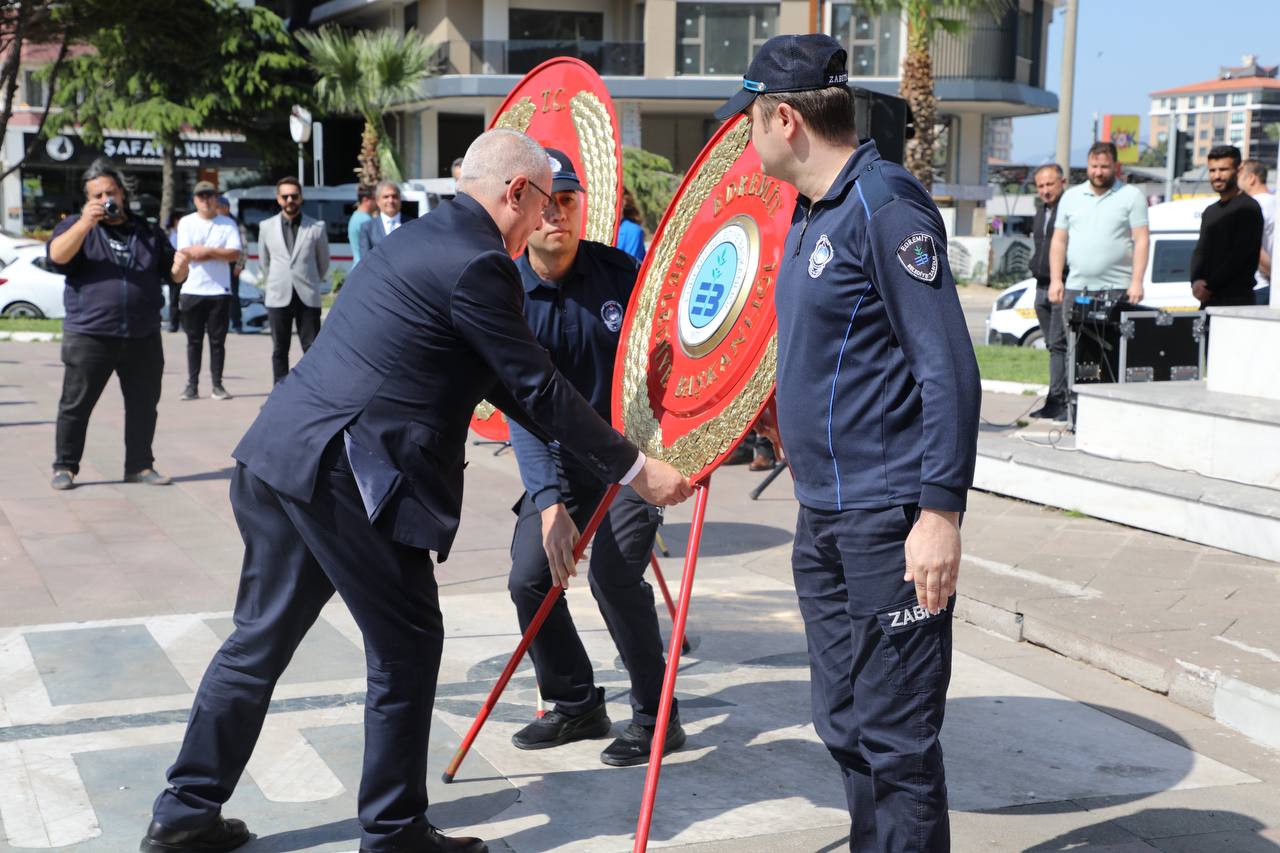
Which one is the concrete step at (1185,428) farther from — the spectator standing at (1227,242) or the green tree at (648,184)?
the green tree at (648,184)

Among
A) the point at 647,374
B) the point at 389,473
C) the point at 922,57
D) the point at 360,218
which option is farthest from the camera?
the point at 922,57

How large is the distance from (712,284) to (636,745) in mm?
1555

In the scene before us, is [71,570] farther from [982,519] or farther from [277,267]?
[277,267]

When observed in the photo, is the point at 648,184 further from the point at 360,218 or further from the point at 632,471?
the point at 632,471

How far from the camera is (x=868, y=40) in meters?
40.7

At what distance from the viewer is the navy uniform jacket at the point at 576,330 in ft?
14.3

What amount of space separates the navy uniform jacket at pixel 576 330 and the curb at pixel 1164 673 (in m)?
2.37

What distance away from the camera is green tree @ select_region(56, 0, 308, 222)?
119 ft

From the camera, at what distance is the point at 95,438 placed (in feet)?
35.3

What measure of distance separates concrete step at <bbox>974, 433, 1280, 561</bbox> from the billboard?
8434 centimetres

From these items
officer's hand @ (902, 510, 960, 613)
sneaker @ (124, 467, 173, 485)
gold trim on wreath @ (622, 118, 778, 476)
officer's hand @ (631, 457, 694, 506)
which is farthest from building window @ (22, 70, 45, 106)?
officer's hand @ (902, 510, 960, 613)

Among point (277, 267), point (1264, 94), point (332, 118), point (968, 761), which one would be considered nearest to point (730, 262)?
point (968, 761)

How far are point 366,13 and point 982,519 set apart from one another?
4302cm

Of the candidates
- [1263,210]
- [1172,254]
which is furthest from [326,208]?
[1263,210]
